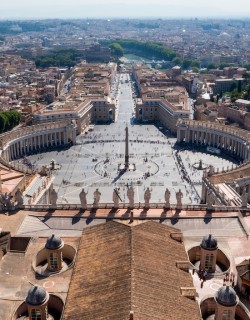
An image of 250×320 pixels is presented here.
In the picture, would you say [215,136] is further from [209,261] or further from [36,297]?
[36,297]

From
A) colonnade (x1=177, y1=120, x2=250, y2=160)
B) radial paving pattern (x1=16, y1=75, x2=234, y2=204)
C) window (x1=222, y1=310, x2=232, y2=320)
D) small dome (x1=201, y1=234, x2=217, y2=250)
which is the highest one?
small dome (x1=201, y1=234, x2=217, y2=250)

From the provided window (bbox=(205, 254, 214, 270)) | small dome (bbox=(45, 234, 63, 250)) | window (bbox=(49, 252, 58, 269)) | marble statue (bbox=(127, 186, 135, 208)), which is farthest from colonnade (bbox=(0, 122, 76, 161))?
window (bbox=(205, 254, 214, 270))

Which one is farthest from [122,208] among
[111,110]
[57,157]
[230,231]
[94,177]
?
[111,110]

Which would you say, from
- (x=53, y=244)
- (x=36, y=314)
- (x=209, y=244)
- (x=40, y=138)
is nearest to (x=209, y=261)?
(x=209, y=244)

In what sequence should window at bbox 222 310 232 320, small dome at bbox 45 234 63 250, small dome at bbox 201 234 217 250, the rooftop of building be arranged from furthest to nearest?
small dome at bbox 45 234 63 250
small dome at bbox 201 234 217 250
window at bbox 222 310 232 320
the rooftop of building

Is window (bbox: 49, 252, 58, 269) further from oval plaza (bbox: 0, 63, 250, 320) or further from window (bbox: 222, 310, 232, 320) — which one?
window (bbox: 222, 310, 232, 320)
